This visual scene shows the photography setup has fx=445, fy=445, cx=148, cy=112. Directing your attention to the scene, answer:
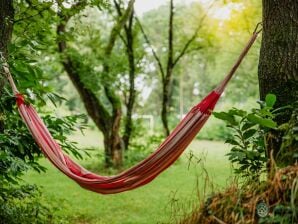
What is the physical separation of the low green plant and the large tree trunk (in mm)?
81

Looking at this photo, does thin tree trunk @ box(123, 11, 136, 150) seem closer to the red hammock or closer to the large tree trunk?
the red hammock

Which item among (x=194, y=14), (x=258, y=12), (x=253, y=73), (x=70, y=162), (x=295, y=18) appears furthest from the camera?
(x=253, y=73)

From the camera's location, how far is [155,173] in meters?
2.04

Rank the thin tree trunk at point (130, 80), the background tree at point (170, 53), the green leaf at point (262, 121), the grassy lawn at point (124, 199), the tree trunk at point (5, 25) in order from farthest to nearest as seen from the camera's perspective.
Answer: the background tree at point (170, 53), the thin tree trunk at point (130, 80), the grassy lawn at point (124, 199), the tree trunk at point (5, 25), the green leaf at point (262, 121)

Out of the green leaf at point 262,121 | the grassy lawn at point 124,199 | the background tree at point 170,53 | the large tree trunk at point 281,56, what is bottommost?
the grassy lawn at point 124,199

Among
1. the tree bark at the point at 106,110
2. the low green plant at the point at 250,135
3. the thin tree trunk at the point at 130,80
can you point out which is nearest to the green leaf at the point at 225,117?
the low green plant at the point at 250,135

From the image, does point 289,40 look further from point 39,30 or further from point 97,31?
point 97,31

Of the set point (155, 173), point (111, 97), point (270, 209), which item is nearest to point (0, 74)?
point (155, 173)

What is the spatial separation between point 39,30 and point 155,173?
1.31m

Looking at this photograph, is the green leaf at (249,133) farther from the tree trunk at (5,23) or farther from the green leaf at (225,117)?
the tree trunk at (5,23)

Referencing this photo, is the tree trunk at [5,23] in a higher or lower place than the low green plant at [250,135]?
higher

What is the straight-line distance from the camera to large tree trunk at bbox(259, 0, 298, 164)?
202 centimetres

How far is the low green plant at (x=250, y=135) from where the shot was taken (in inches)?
70.2

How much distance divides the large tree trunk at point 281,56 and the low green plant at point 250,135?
0.27 feet
